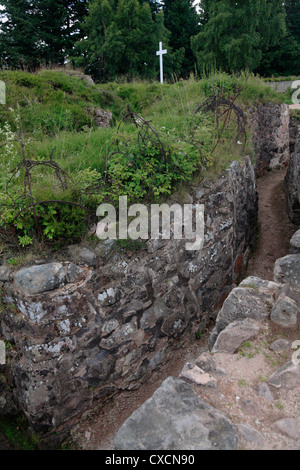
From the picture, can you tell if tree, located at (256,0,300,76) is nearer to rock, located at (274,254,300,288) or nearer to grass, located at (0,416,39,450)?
rock, located at (274,254,300,288)

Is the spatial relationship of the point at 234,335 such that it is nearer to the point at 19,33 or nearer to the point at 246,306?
the point at 246,306

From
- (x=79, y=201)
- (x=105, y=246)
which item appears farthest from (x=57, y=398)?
(x=79, y=201)

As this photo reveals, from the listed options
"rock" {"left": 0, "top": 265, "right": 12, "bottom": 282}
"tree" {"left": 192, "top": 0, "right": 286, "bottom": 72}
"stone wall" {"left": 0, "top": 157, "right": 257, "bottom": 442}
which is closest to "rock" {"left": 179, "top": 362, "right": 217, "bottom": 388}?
"stone wall" {"left": 0, "top": 157, "right": 257, "bottom": 442}

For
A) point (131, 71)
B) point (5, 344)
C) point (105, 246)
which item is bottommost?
point (5, 344)

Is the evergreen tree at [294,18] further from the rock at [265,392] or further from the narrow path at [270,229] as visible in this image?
the rock at [265,392]

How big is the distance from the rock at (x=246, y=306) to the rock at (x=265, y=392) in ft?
2.43

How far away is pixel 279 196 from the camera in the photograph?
26.6 ft

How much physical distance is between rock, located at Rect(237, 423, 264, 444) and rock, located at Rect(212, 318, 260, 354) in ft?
2.37

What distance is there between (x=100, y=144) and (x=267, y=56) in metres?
23.0

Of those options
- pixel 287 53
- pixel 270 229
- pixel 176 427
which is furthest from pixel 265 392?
pixel 287 53

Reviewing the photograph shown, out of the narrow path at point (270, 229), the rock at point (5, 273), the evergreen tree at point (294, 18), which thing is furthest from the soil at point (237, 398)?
the evergreen tree at point (294, 18)

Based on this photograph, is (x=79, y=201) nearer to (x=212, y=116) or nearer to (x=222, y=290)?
(x=222, y=290)

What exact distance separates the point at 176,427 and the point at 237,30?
65.9ft

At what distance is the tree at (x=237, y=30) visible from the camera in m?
16.9
